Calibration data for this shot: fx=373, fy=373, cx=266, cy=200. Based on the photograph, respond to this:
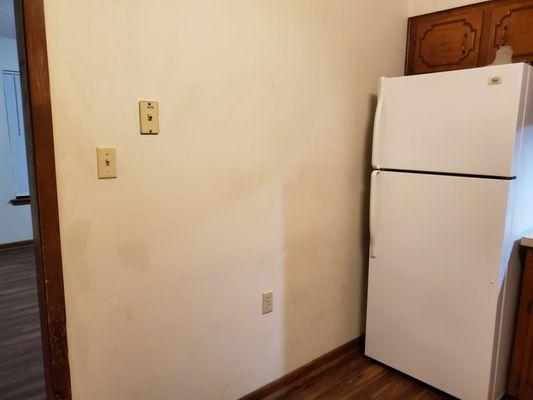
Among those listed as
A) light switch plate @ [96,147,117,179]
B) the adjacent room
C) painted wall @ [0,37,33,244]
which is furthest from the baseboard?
painted wall @ [0,37,33,244]

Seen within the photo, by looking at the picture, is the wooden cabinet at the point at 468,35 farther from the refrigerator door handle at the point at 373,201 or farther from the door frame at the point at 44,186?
the door frame at the point at 44,186

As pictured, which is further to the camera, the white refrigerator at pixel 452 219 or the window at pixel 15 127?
the window at pixel 15 127

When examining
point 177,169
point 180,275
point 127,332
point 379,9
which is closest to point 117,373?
point 127,332

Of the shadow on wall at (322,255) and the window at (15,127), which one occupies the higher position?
the window at (15,127)

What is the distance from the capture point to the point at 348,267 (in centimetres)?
231

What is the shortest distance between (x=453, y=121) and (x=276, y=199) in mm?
945

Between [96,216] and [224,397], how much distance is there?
3.59 feet

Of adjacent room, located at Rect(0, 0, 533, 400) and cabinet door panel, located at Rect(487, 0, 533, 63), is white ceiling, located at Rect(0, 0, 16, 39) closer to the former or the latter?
adjacent room, located at Rect(0, 0, 533, 400)

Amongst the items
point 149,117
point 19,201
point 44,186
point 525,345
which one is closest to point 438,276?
point 525,345

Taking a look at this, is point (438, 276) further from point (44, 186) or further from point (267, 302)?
point (44, 186)

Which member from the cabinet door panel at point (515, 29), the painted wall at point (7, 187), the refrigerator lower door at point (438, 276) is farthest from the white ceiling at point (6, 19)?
the cabinet door panel at point (515, 29)

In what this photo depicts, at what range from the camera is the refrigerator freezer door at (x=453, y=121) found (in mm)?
1648

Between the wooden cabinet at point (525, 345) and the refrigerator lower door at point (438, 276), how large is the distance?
0.17 meters

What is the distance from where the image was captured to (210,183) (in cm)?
159
